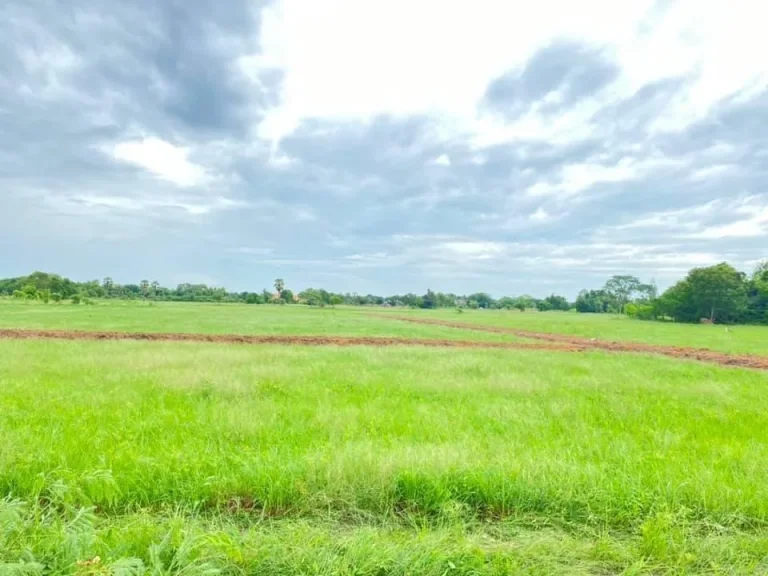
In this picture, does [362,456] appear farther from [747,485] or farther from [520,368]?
[520,368]

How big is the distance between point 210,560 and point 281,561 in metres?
0.50

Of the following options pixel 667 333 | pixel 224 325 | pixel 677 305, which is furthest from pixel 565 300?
pixel 224 325

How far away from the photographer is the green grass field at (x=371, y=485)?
126 inches

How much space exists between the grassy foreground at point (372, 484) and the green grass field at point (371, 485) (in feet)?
0.07

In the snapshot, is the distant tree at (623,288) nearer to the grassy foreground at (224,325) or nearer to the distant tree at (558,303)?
the distant tree at (558,303)

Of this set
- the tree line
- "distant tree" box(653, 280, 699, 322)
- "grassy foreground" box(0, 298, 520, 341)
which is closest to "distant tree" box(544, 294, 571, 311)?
the tree line

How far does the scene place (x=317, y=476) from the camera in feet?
14.6

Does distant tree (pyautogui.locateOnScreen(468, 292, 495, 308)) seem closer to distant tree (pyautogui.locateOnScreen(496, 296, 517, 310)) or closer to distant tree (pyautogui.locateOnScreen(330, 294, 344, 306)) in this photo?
distant tree (pyautogui.locateOnScreen(496, 296, 517, 310))

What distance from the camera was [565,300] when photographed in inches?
5797

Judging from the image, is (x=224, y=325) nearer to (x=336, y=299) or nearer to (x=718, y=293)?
(x=718, y=293)

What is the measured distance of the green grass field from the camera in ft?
10.5

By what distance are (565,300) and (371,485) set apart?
157m

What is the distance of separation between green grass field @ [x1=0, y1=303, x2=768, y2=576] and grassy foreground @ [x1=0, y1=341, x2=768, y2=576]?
0.07 feet

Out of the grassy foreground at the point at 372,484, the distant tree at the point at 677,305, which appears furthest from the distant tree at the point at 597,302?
the grassy foreground at the point at 372,484
